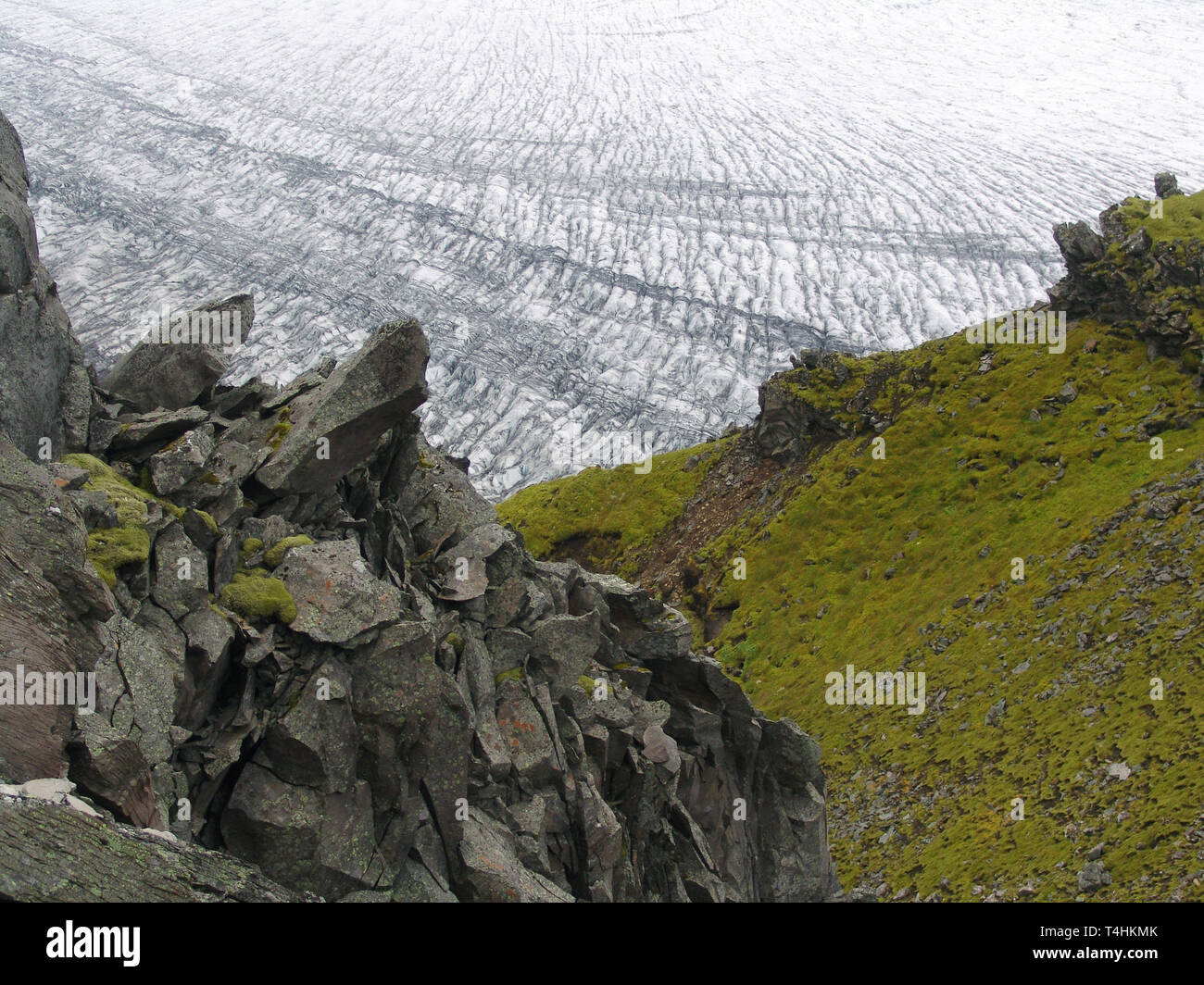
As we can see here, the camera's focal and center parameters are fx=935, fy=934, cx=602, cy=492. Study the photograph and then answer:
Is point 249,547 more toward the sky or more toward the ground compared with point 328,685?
more toward the sky

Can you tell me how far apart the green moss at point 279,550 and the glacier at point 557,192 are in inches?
1502

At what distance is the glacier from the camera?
63.2 metres

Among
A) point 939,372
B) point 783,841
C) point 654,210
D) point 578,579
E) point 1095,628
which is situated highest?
Result: point 654,210

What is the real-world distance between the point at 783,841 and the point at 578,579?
8.57 m

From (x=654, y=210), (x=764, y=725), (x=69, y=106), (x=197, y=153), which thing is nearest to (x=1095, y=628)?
(x=764, y=725)

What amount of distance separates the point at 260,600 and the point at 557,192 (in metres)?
65.2

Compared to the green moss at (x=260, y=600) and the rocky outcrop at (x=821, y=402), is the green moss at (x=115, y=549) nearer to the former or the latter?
the green moss at (x=260, y=600)

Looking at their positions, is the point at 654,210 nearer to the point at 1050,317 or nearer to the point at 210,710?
the point at 1050,317

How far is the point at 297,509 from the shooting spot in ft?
59.8

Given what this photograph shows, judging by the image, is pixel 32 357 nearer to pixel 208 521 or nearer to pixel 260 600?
pixel 208 521

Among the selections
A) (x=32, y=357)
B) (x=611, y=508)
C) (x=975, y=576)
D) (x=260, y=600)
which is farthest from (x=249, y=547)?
(x=611, y=508)

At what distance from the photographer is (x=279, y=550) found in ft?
53.1

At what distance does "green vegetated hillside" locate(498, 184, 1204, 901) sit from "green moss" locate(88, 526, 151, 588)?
19211 millimetres
